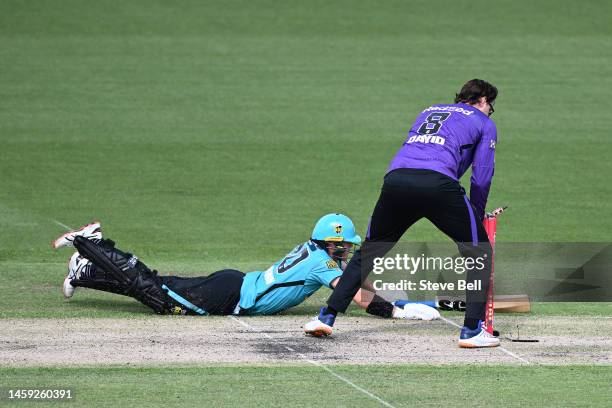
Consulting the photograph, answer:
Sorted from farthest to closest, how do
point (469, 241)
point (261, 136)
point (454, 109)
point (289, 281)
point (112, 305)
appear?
point (261, 136), point (112, 305), point (289, 281), point (454, 109), point (469, 241)

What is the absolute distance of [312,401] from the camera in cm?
779

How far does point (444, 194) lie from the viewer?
9242 millimetres

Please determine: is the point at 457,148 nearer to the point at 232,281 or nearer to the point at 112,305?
the point at 232,281

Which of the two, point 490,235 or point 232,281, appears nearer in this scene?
point 490,235

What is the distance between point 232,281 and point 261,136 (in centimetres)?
1341

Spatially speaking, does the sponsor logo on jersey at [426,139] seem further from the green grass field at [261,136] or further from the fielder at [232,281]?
the green grass field at [261,136]

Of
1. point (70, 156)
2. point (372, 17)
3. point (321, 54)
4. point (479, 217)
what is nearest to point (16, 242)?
point (70, 156)

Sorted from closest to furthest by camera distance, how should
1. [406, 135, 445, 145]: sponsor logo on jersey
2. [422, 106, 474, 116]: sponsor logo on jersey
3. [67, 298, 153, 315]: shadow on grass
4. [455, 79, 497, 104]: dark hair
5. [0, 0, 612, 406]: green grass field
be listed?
[0, 0, 612, 406]: green grass field, [406, 135, 445, 145]: sponsor logo on jersey, [422, 106, 474, 116]: sponsor logo on jersey, [455, 79, 497, 104]: dark hair, [67, 298, 153, 315]: shadow on grass

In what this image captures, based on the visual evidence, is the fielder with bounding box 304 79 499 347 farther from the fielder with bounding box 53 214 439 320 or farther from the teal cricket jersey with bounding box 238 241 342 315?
the fielder with bounding box 53 214 439 320

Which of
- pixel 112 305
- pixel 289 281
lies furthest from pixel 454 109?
pixel 112 305

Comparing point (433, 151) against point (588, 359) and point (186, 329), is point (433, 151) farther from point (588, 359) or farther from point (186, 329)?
point (186, 329)

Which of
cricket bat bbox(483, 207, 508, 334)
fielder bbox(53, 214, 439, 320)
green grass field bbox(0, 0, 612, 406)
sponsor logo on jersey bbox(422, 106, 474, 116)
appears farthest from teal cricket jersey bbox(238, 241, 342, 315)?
sponsor logo on jersey bbox(422, 106, 474, 116)

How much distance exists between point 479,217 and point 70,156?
14336 millimetres

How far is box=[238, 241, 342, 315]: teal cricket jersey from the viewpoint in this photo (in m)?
10.6
